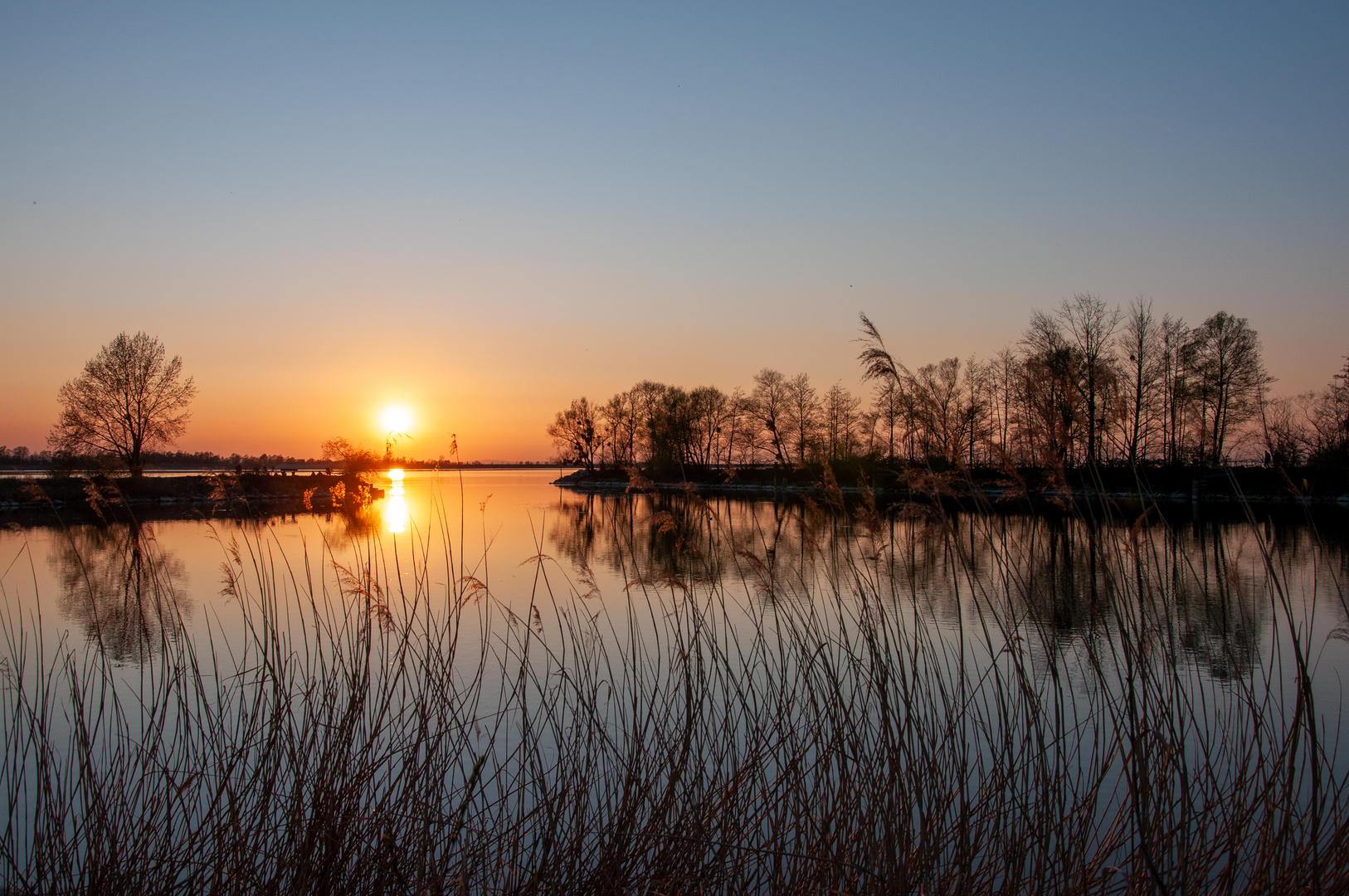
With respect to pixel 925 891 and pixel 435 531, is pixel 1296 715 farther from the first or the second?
pixel 435 531

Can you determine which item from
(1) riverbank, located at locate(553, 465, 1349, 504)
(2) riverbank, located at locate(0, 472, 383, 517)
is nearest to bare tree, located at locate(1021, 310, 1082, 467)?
(1) riverbank, located at locate(553, 465, 1349, 504)

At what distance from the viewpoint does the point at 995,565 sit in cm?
1188

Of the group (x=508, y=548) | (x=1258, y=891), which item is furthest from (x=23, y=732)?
(x=508, y=548)

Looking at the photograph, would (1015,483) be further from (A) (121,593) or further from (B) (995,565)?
(A) (121,593)

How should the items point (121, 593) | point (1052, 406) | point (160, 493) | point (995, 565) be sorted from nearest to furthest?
point (1052, 406) < point (121, 593) < point (995, 565) < point (160, 493)

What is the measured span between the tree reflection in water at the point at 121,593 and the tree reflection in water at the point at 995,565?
3361mm

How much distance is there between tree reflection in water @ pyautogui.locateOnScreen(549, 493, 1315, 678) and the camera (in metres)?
3.36

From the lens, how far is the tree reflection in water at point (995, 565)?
3.36m

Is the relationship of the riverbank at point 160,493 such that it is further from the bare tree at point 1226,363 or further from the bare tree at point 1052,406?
the bare tree at point 1226,363

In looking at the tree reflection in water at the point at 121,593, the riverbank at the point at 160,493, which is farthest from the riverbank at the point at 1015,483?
the riverbank at the point at 160,493

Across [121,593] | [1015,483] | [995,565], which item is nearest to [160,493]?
[121,593]

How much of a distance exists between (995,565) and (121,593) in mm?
11867

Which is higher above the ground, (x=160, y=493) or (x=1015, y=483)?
(x=1015, y=483)

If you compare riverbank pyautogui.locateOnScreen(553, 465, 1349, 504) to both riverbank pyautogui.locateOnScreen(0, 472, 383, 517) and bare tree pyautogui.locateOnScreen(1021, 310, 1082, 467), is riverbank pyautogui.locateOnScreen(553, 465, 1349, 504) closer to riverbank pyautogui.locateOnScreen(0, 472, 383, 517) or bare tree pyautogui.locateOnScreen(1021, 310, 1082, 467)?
bare tree pyautogui.locateOnScreen(1021, 310, 1082, 467)
